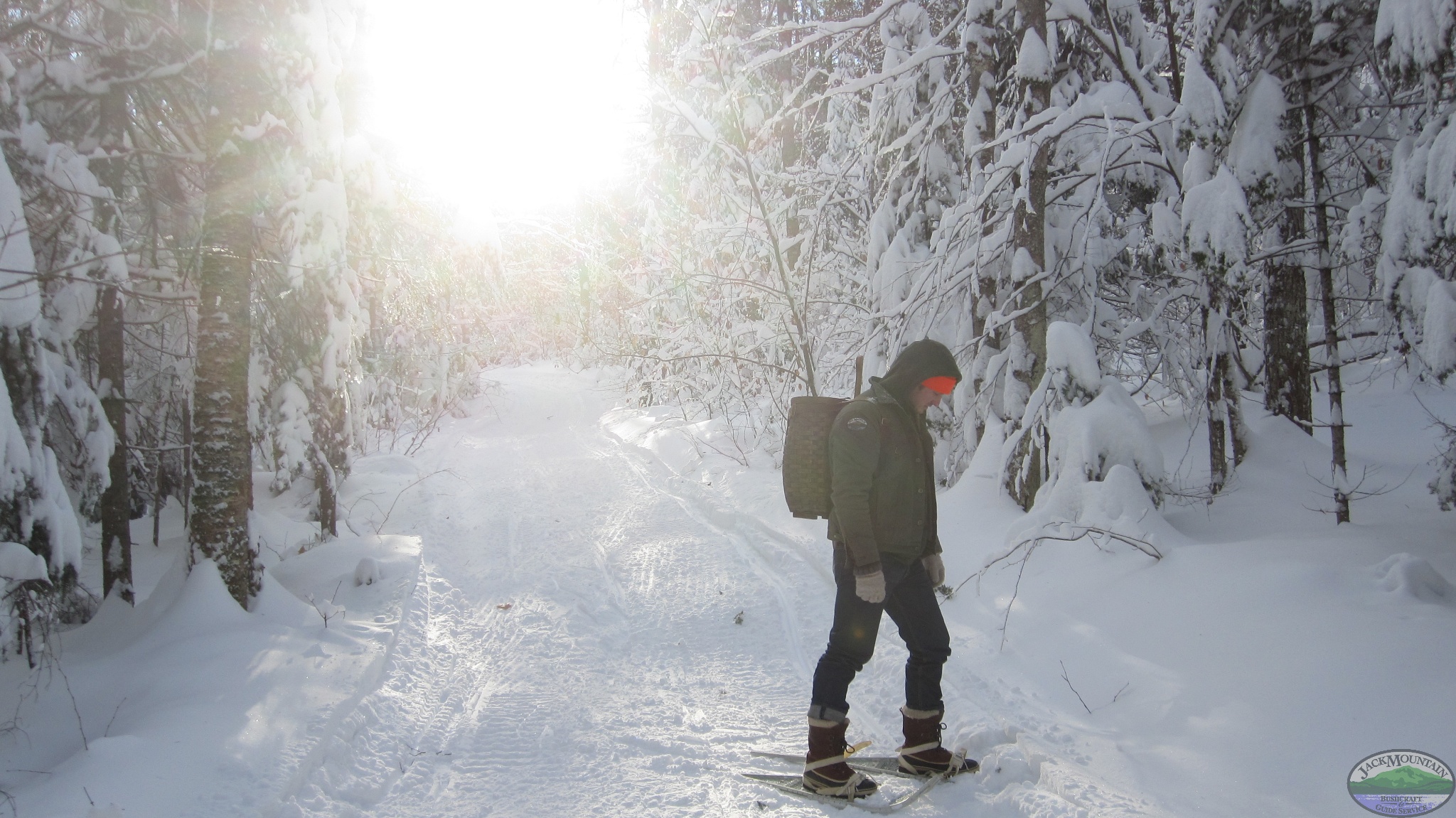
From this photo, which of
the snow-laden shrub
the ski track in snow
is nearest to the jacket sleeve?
the ski track in snow

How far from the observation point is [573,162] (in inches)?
537

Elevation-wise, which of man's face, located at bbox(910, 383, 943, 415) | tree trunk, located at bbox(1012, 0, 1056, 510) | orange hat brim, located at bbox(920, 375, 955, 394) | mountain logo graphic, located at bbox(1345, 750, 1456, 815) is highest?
tree trunk, located at bbox(1012, 0, 1056, 510)

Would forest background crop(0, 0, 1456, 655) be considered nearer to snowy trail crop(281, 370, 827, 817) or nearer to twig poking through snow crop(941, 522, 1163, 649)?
twig poking through snow crop(941, 522, 1163, 649)

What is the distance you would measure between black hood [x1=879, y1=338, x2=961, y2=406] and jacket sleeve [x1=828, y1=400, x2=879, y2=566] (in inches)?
8.3

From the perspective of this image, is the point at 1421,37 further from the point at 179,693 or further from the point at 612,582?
the point at 179,693

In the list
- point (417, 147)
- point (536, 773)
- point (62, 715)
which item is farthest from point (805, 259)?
point (62, 715)

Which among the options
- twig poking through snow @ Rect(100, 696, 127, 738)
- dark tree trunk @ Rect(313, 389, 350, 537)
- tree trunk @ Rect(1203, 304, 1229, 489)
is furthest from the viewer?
dark tree trunk @ Rect(313, 389, 350, 537)

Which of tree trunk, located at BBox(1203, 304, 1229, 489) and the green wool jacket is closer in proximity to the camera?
the green wool jacket

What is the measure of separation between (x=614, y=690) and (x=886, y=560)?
2225mm

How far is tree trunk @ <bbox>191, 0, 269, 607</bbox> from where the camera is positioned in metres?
5.79

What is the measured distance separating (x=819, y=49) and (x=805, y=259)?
400 cm

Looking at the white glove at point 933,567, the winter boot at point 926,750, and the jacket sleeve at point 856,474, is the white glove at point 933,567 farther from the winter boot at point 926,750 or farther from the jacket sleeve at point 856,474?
the winter boot at point 926,750

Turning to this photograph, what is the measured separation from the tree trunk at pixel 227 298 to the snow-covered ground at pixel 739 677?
1.67ft

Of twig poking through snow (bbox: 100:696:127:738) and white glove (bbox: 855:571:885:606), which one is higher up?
white glove (bbox: 855:571:885:606)
